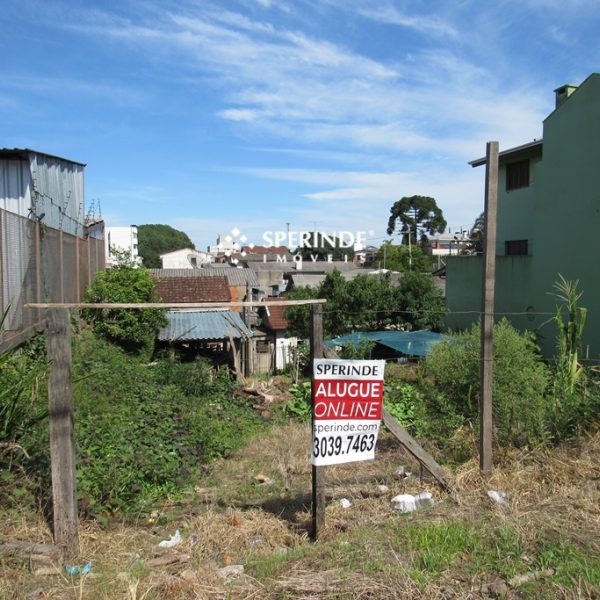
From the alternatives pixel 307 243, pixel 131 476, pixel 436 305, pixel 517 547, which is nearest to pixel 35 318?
pixel 131 476

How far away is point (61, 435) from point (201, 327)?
12587 millimetres

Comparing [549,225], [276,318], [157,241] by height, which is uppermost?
[157,241]

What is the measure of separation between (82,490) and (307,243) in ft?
249

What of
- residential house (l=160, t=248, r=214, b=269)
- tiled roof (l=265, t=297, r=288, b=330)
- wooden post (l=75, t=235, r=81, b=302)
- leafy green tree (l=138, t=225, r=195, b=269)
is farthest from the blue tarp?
leafy green tree (l=138, t=225, r=195, b=269)

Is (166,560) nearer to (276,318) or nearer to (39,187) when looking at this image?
(39,187)

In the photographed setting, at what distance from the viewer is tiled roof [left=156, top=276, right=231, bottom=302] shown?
74.7ft

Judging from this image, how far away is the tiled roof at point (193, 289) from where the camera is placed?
2277 cm

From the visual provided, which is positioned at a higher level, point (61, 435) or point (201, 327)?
point (61, 435)

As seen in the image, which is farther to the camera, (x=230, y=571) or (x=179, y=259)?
(x=179, y=259)

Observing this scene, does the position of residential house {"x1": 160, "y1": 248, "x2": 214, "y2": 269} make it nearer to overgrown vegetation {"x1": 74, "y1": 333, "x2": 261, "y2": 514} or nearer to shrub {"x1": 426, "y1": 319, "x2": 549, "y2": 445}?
overgrown vegetation {"x1": 74, "y1": 333, "x2": 261, "y2": 514}

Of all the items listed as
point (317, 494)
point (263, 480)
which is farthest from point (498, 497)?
point (263, 480)

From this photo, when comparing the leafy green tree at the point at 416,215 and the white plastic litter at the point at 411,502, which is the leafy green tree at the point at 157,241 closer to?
the leafy green tree at the point at 416,215

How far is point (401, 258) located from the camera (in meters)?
61.2

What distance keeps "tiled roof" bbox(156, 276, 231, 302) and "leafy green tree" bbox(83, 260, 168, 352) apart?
312 inches
